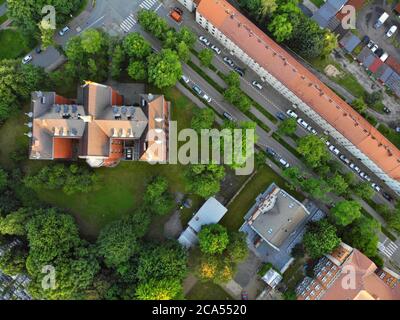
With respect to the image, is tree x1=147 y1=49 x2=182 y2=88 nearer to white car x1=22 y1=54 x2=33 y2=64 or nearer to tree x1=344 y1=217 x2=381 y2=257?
white car x1=22 y1=54 x2=33 y2=64

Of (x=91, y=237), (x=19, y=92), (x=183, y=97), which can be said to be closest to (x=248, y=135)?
(x=183, y=97)

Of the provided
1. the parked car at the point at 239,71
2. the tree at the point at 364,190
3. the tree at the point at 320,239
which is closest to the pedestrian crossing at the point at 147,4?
the parked car at the point at 239,71

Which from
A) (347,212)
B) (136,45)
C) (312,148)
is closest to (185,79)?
(136,45)

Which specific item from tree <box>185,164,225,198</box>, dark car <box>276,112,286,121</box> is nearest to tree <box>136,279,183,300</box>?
tree <box>185,164,225,198</box>

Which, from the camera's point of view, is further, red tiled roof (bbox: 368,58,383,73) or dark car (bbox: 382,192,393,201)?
red tiled roof (bbox: 368,58,383,73)

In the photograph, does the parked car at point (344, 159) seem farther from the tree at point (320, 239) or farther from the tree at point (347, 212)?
the tree at point (320, 239)

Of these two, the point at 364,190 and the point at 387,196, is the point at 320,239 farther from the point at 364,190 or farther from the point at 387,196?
the point at 387,196
